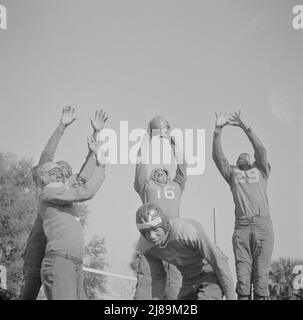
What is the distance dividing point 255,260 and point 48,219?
138 cm

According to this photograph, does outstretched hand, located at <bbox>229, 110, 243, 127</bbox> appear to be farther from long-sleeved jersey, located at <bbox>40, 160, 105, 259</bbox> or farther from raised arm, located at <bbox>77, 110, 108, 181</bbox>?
long-sleeved jersey, located at <bbox>40, 160, 105, 259</bbox>

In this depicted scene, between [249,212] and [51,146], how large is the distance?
4.56 ft

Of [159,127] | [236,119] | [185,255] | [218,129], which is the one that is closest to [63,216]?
[185,255]

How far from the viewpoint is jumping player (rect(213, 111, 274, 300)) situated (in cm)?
441

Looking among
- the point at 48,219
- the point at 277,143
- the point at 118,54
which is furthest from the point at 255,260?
the point at 118,54

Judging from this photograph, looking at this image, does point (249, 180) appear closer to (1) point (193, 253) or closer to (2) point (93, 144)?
(1) point (193, 253)

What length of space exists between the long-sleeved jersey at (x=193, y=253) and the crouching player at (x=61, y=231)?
54 centimetres

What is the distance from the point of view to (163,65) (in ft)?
15.6

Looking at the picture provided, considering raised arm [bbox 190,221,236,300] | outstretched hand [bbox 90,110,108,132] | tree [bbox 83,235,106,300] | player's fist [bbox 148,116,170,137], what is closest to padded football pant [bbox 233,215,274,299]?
raised arm [bbox 190,221,236,300]

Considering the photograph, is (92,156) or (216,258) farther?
(92,156)

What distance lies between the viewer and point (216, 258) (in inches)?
145

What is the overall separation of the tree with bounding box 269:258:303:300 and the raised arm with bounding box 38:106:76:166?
1.64 m

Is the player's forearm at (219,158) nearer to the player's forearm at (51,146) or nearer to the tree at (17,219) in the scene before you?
the tree at (17,219)

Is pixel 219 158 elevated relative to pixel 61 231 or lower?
elevated
